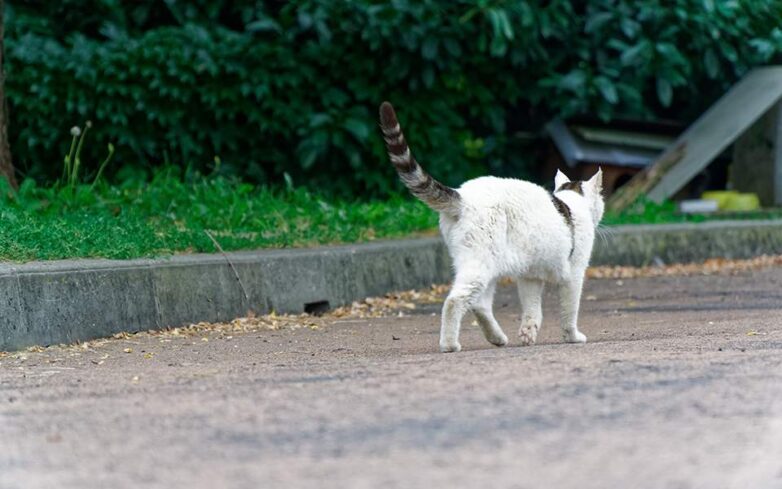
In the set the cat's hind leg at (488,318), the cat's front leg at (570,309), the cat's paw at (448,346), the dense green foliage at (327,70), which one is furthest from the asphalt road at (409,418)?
the dense green foliage at (327,70)

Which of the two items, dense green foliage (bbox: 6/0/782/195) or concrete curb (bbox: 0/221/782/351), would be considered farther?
dense green foliage (bbox: 6/0/782/195)

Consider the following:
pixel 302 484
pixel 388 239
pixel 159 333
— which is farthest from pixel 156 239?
pixel 302 484

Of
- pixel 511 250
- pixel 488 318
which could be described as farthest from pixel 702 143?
pixel 511 250

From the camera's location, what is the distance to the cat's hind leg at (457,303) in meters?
6.40

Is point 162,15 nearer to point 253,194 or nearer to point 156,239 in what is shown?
point 253,194

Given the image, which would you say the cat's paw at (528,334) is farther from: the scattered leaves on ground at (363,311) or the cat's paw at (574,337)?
the scattered leaves on ground at (363,311)

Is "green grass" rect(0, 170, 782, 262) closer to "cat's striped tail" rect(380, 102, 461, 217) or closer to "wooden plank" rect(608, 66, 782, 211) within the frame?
"wooden plank" rect(608, 66, 782, 211)

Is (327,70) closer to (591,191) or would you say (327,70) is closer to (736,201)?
(736,201)

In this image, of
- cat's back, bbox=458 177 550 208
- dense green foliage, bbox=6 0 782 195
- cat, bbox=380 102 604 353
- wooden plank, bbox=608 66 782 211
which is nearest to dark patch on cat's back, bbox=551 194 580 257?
cat, bbox=380 102 604 353

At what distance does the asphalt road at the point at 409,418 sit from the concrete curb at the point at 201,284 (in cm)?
48

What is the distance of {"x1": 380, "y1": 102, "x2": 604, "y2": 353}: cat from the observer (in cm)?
646

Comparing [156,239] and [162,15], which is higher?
[162,15]

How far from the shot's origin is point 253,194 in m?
11.9

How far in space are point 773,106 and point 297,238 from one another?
21.5 ft
